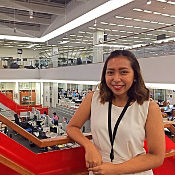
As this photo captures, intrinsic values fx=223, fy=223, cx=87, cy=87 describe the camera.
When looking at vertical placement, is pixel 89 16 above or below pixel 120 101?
above

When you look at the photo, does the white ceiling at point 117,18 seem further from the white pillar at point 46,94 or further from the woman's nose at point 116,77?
the woman's nose at point 116,77

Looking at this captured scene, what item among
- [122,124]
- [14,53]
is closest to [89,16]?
[122,124]

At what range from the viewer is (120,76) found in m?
1.15

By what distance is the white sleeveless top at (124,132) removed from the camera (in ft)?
3.60

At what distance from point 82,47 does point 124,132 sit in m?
13.6

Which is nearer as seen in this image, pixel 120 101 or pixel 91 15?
pixel 120 101

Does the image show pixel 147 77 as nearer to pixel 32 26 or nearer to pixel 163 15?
pixel 163 15

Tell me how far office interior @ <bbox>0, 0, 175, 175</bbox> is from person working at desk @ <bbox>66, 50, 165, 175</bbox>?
13.5 ft

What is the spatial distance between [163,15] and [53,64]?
7.13m

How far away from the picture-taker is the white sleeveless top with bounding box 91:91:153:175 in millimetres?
1097

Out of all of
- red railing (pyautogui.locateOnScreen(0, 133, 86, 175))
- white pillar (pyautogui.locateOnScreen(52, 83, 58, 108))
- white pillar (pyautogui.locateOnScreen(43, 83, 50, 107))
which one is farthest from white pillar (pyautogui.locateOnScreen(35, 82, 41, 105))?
red railing (pyautogui.locateOnScreen(0, 133, 86, 175))

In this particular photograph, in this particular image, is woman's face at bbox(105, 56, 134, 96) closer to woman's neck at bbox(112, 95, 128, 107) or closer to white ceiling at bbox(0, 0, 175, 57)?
woman's neck at bbox(112, 95, 128, 107)

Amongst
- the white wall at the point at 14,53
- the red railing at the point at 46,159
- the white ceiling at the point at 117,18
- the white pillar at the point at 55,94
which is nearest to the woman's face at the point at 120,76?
the red railing at the point at 46,159

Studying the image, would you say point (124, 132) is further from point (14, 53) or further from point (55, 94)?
point (14, 53)
